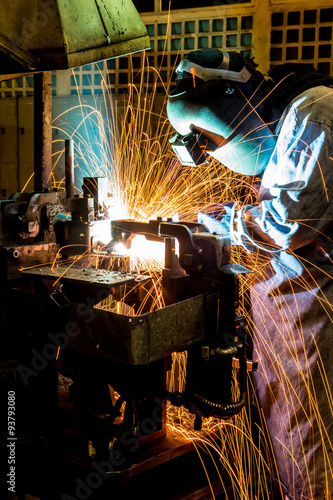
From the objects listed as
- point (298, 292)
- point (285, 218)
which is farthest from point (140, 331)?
point (298, 292)

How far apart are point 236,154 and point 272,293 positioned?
0.84 metres

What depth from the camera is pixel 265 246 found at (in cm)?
242

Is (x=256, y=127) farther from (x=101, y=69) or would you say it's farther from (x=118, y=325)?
(x=101, y=69)

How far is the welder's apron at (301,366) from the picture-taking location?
253 cm

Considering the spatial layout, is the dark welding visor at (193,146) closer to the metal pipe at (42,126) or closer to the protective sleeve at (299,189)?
the protective sleeve at (299,189)

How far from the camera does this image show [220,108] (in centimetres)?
260

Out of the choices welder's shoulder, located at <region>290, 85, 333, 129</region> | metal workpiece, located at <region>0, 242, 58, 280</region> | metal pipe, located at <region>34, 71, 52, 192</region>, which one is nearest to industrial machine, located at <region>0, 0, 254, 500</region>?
metal workpiece, located at <region>0, 242, 58, 280</region>

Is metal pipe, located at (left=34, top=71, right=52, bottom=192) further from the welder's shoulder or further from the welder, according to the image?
the welder's shoulder

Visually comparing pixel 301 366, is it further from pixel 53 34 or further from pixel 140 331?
pixel 53 34

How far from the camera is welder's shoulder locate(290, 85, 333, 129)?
7.48 feet

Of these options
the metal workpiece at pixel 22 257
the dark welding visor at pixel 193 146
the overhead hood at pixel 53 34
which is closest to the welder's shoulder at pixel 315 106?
the dark welding visor at pixel 193 146

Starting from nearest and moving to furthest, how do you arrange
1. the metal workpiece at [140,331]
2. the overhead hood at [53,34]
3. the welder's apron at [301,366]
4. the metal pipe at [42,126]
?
1. the metal workpiece at [140,331]
2. the overhead hood at [53,34]
3. the welder's apron at [301,366]
4. the metal pipe at [42,126]

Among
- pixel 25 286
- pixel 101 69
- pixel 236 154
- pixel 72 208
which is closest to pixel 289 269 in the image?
pixel 236 154

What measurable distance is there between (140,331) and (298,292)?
1.25 meters
